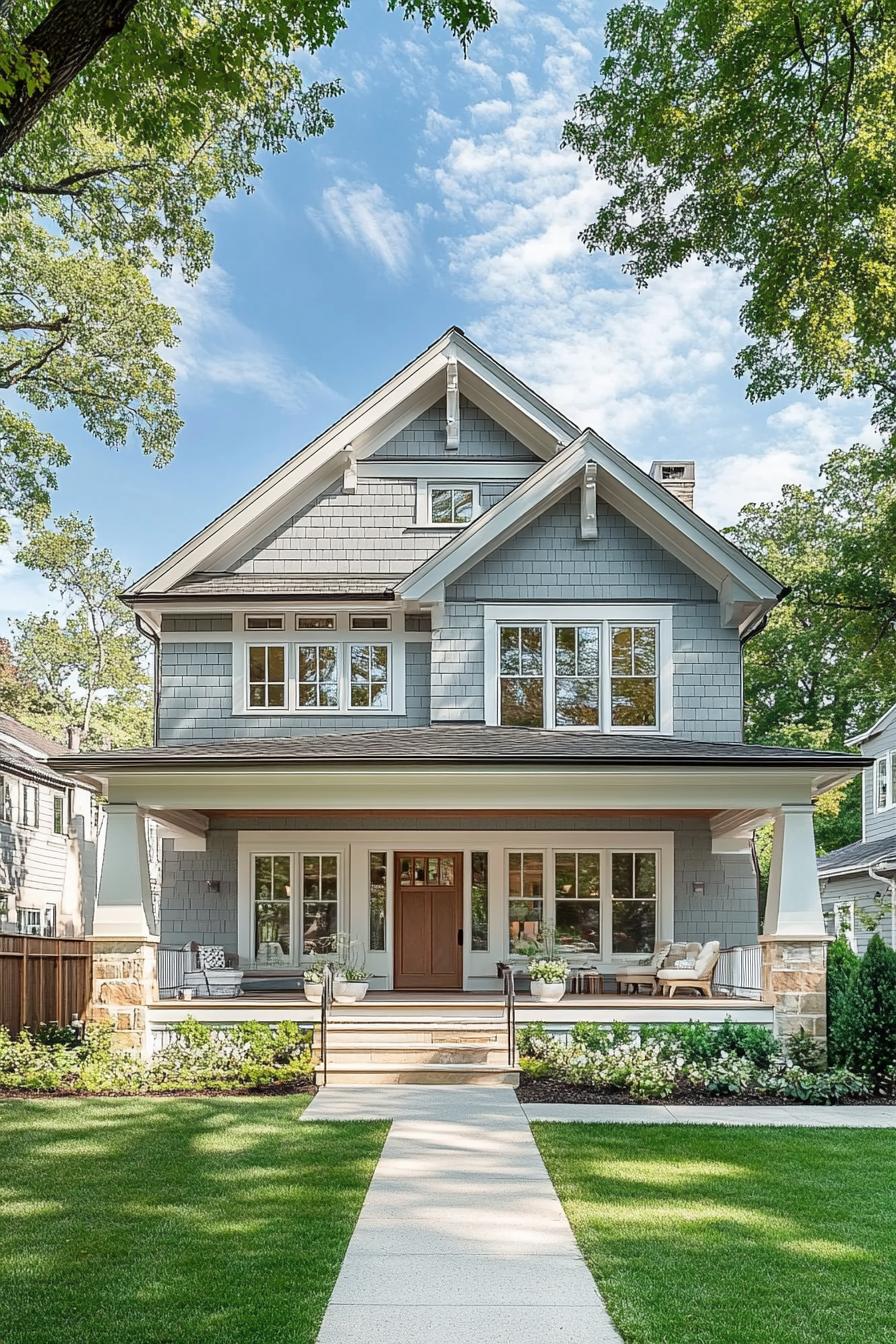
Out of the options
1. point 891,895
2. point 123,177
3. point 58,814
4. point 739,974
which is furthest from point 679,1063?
point 58,814

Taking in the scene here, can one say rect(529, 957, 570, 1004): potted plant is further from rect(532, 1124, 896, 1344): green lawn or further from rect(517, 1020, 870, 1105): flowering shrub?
rect(532, 1124, 896, 1344): green lawn

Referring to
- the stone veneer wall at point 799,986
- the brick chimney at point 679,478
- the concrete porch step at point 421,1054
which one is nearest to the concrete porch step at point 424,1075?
the concrete porch step at point 421,1054

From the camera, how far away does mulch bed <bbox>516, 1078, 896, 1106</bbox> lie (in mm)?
10992

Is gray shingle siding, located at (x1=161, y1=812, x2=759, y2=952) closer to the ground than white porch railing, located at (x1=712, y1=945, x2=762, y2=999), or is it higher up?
higher up

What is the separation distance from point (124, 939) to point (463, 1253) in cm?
769

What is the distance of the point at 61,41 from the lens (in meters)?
5.39

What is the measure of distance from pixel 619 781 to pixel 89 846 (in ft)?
68.1

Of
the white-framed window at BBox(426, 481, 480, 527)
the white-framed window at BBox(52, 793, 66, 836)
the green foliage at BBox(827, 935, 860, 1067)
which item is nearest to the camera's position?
the green foliage at BBox(827, 935, 860, 1067)

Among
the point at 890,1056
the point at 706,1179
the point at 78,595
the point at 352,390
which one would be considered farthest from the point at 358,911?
the point at 78,595

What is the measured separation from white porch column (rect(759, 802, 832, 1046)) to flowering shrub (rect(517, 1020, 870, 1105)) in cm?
41

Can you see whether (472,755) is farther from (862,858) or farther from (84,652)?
(84,652)

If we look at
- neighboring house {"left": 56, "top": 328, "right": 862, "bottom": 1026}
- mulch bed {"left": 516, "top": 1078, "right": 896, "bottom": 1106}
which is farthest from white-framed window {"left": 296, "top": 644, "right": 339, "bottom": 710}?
mulch bed {"left": 516, "top": 1078, "right": 896, "bottom": 1106}

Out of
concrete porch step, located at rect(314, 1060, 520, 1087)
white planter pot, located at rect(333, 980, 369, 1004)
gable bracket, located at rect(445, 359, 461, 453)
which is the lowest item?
concrete porch step, located at rect(314, 1060, 520, 1087)

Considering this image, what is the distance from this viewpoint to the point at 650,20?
36.3 ft
